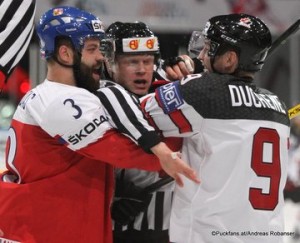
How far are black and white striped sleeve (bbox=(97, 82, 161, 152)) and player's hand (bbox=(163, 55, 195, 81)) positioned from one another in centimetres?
46

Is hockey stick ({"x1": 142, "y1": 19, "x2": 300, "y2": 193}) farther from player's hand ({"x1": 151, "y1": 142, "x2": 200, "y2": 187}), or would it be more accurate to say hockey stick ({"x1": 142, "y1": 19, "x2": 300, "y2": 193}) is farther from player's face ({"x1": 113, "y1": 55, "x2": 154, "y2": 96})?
player's hand ({"x1": 151, "y1": 142, "x2": 200, "y2": 187})

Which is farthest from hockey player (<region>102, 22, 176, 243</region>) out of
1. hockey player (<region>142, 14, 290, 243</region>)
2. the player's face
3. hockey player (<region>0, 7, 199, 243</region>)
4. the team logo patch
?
the team logo patch

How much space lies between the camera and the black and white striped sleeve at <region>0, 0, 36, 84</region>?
2.25 metres

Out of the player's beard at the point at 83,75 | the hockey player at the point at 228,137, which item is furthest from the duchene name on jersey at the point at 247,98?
the player's beard at the point at 83,75

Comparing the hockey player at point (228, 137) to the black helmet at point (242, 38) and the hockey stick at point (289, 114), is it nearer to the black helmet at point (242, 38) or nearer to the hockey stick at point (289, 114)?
the black helmet at point (242, 38)

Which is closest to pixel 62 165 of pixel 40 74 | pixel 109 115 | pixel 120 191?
pixel 109 115

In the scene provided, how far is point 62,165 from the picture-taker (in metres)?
2.19

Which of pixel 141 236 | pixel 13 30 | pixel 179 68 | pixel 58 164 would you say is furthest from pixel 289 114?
pixel 13 30

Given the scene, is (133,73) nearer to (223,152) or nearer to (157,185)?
(157,185)

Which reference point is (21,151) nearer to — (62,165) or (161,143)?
(62,165)

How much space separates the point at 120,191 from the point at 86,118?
53 centimetres

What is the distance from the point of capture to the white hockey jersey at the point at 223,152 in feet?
6.71

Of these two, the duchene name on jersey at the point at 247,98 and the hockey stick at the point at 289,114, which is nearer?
the duchene name on jersey at the point at 247,98

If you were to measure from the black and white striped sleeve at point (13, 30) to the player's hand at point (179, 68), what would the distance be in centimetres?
54
